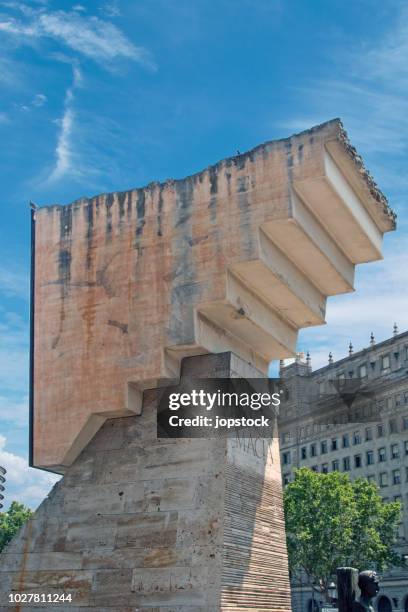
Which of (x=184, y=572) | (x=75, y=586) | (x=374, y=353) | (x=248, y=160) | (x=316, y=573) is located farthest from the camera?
(x=374, y=353)

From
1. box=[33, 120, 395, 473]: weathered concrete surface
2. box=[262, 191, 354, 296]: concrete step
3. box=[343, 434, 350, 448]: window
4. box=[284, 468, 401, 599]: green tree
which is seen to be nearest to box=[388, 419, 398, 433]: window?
box=[343, 434, 350, 448]: window

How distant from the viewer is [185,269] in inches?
529

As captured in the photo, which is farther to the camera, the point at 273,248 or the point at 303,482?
the point at 303,482

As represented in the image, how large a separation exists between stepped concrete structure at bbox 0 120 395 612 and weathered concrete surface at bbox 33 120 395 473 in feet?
0.09

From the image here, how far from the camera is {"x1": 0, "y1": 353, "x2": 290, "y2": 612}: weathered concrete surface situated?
11.9 metres

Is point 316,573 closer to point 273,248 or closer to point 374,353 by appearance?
point 374,353

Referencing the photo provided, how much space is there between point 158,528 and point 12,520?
161 ft

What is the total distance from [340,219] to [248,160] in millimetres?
1988

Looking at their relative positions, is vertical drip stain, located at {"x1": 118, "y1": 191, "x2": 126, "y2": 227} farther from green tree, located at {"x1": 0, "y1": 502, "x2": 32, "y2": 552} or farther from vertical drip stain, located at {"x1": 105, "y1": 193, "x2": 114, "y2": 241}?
green tree, located at {"x1": 0, "y1": 502, "x2": 32, "y2": 552}

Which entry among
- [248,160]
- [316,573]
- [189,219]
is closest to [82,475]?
[189,219]

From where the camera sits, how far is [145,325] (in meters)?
13.5

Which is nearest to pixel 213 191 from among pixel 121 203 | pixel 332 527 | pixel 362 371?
pixel 121 203

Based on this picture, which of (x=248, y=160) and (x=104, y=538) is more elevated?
(x=248, y=160)

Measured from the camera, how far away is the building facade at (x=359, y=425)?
5888 centimetres
